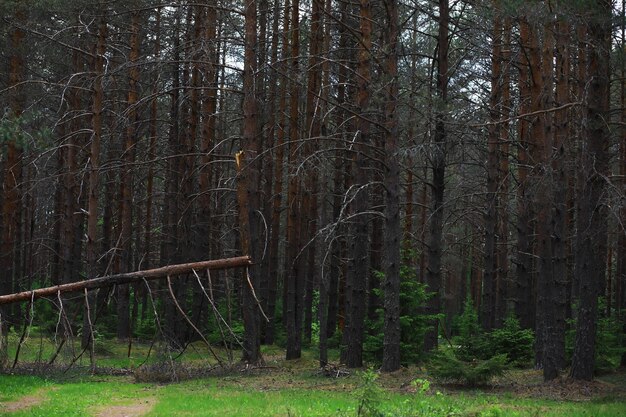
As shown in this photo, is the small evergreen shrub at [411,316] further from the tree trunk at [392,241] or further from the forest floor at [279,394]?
the tree trunk at [392,241]

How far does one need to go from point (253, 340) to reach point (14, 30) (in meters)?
12.0

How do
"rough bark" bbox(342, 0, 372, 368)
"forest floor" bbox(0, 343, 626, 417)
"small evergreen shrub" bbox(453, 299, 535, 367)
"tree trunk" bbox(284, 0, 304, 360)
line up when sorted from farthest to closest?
1. "tree trunk" bbox(284, 0, 304, 360)
2. "small evergreen shrub" bbox(453, 299, 535, 367)
3. "rough bark" bbox(342, 0, 372, 368)
4. "forest floor" bbox(0, 343, 626, 417)

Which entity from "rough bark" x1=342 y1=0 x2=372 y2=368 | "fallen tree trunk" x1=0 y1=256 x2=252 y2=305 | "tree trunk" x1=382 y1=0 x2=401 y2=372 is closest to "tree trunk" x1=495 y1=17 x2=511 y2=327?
"rough bark" x1=342 y1=0 x2=372 y2=368

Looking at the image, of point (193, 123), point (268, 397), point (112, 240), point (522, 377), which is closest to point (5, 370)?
point (268, 397)

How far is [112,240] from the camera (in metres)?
30.8

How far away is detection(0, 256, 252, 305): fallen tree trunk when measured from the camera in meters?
13.2

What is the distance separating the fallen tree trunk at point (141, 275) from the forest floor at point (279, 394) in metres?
1.72

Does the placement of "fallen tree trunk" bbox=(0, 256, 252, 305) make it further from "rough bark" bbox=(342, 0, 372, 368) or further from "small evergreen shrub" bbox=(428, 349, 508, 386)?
"small evergreen shrub" bbox=(428, 349, 508, 386)

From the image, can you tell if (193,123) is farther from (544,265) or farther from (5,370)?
(544,265)

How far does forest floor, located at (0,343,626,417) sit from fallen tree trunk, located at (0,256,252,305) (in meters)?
1.72

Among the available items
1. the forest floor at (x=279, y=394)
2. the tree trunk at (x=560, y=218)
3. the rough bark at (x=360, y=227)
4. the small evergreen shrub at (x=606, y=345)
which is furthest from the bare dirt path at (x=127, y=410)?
the small evergreen shrub at (x=606, y=345)

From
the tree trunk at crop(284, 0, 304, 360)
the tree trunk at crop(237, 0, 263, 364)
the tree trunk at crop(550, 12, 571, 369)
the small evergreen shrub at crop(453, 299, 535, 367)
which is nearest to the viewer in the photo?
the tree trunk at crop(550, 12, 571, 369)

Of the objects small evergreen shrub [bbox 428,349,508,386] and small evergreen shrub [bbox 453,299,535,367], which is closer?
small evergreen shrub [bbox 428,349,508,386]

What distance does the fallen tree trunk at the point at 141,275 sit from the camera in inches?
519
